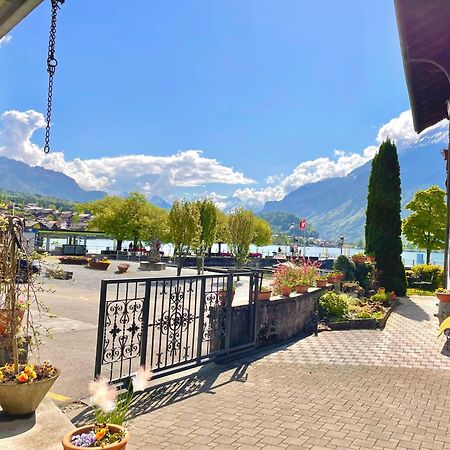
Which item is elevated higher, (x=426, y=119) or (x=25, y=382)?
(x=426, y=119)

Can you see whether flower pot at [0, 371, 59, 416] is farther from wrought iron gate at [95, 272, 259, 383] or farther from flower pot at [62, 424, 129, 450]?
wrought iron gate at [95, 272, 259, 383]

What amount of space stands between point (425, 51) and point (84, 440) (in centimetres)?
1224

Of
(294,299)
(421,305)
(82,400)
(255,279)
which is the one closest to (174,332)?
(82,400)

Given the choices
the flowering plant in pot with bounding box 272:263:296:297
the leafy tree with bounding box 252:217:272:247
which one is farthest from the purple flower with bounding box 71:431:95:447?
the leafy tree with bounding box 252:217:272:247

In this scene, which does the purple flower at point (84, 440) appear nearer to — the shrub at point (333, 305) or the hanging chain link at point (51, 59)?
the hanging chain link at point (51, 59)

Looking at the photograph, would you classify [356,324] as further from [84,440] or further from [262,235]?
[262,235]

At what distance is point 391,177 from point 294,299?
1226 cm

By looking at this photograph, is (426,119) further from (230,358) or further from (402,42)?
(230,358)

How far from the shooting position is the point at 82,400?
534 cm

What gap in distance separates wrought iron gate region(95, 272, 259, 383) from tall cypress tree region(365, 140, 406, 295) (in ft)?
41.7

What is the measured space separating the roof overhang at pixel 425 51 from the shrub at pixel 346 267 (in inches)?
232

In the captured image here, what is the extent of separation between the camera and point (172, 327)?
6.57 meters

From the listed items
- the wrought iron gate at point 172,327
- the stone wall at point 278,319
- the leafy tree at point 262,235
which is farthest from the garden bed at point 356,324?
the leafy tree at point 262,235

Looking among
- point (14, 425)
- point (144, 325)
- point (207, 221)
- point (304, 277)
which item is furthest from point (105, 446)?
point (207, 221)
